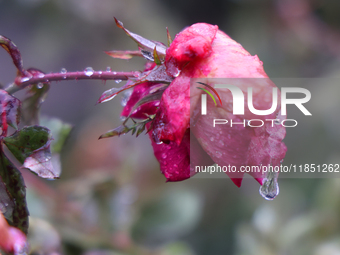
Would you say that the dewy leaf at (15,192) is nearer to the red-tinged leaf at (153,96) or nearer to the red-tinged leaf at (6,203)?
the red-tinged leaf at (6,203)

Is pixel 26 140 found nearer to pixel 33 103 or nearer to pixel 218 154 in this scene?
pixel 33 103

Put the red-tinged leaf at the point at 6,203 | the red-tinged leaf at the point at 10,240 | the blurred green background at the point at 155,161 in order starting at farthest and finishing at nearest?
the blurred green background at the point at 155,161, the red-tinged leaf at the point at 6,203, the red-tinged leaf at the point at 10,240

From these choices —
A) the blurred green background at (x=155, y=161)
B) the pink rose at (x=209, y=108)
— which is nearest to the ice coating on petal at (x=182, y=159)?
the pink rose at (x=209, y=108)

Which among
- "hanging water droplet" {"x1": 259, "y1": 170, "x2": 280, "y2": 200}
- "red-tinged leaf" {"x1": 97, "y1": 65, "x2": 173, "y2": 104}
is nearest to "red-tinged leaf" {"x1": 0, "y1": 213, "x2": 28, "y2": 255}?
"red-tinged leaf" {"x1": 97, "y1": 65, "x2": 173, "y2": 104}

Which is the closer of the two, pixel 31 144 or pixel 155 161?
pixel 31 144

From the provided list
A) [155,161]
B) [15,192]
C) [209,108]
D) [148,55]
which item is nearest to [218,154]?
[209,108]
